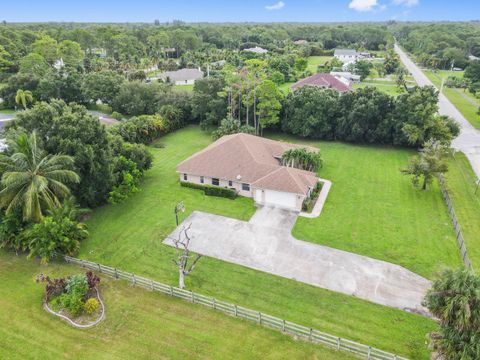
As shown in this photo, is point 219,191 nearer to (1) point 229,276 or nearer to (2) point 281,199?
(2) point 281,199

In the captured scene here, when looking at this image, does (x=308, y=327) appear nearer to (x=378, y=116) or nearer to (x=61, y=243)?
(x=61, y=243)

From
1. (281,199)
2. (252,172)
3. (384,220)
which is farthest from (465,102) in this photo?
(281,199)

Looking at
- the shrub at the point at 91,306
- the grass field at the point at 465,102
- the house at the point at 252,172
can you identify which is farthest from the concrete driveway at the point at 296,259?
the grass field at the point at 465,102

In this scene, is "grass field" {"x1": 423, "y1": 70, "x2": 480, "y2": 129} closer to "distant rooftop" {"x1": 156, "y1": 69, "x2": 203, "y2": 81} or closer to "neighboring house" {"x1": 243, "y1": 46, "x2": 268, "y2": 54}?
"distant rooftop" {"x1": 156, "y1": 69, "x2": 203, "y2": 81}

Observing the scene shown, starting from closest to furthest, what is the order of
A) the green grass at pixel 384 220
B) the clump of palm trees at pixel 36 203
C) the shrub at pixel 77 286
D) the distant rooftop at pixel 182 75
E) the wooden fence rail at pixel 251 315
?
the wooden fence rail at pixel 251 315, the shrub at pixel 77 286, the clump of palm trees at pixel 36 203, the green grass at pixel 384 220, the distant rooftop at pixel 182 75

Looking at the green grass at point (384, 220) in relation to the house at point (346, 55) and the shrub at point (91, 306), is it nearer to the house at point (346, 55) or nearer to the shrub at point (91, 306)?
the shrub at point (91, 306)

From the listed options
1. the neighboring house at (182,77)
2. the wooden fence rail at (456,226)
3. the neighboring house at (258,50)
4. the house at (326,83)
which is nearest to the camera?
→ the wooden fence rail at (456,226)

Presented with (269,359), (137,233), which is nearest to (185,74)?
(137,233)
